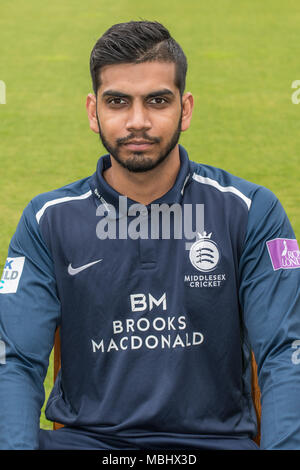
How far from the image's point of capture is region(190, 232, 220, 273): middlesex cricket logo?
7.00 feet

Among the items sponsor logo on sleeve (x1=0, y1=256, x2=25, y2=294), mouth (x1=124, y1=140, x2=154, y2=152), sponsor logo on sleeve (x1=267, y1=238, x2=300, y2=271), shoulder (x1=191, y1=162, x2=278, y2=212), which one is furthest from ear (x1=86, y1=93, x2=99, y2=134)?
sponsor logo on sleeve (x1=267, y1=238, x2=300, y2=271)

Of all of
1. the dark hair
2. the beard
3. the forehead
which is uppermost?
the dark hair

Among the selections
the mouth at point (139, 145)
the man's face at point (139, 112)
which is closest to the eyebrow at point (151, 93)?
the man's face at point (139, 112)

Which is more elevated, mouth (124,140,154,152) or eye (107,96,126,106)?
eye (107,96,126,106)

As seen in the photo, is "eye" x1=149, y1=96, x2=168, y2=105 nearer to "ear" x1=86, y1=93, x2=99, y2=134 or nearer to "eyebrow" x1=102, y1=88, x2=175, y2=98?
"eyebrow" x1=102, y1=88, x2=175, y2=98

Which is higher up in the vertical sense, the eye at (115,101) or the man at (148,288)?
the eye at (115,101)

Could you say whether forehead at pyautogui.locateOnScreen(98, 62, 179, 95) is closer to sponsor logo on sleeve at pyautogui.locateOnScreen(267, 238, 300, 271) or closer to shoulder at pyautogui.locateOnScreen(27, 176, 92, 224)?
shoulder at pyautogui.locateOnScreen(27, 176, 92, 224)

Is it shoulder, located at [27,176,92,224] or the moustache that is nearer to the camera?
the moustache

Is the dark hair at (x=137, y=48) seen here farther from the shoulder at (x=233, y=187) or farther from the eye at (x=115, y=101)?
the shoulder at (x=233, y=187)

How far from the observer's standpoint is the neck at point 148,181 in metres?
2.19

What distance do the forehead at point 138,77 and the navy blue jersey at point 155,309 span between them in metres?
0.22

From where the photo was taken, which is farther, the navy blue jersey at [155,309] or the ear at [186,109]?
the ear at [186,109]

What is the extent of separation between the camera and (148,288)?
6.89 ft
